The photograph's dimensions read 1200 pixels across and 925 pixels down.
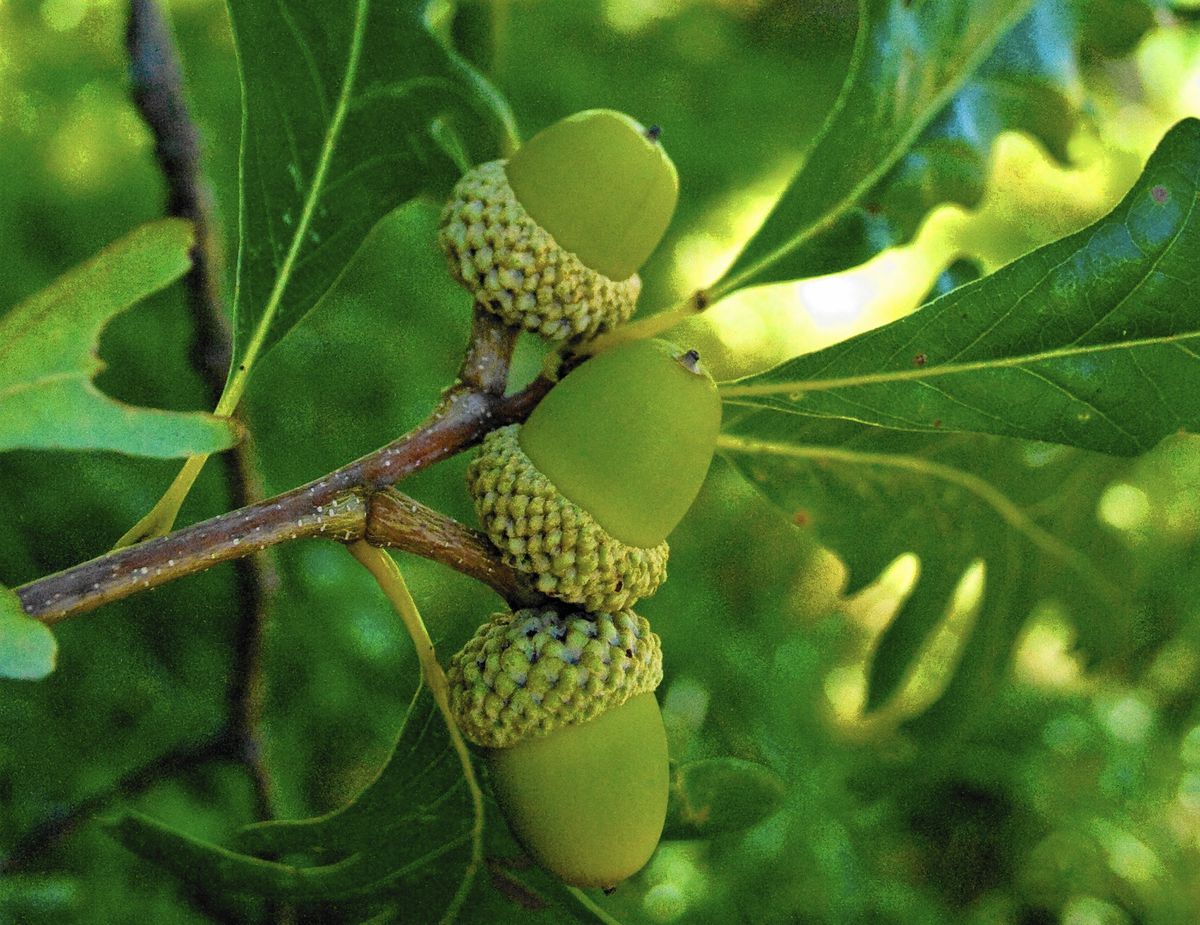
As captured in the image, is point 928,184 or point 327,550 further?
point 327,550

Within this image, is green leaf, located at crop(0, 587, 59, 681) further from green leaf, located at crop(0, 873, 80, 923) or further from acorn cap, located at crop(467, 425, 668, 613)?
green leaf, located at crop(0, 873, 80, 923)

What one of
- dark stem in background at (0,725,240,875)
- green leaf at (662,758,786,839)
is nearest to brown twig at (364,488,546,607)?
green leaf at (662,758,786,839)

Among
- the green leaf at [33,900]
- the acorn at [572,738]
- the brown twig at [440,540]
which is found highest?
the brown twig at [440,540]

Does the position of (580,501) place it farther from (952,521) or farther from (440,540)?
(952,521)

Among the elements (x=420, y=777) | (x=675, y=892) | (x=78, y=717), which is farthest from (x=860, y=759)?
(x=78, y=717)

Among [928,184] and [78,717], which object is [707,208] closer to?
[928,184]

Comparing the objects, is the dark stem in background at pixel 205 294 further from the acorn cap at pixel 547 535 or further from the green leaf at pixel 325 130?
the acorn cap at pixel 547 535

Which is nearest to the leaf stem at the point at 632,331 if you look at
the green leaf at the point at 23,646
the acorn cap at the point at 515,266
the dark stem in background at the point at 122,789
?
the acorn cap at the point at 515,266

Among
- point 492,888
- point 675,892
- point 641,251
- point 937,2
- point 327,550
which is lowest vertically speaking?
point 675,892
